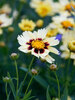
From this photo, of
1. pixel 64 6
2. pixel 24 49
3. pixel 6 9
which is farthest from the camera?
pixel 6 9

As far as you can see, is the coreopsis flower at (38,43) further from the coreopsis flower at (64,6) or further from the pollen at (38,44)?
the coreopsis flower at (64,6)

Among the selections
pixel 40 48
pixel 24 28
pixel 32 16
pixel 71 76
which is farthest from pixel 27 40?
pixel 32 16

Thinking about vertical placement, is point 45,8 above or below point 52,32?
above

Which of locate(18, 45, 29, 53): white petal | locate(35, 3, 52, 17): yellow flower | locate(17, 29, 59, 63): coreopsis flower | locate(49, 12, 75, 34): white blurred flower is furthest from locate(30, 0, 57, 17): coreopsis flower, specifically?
locate(18, 45, 29, 53): white petal

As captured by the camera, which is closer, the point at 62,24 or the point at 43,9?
the point at 62,24

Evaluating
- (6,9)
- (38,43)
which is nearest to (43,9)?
(6,9)

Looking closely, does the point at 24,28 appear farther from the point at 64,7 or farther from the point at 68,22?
the point at 64,7

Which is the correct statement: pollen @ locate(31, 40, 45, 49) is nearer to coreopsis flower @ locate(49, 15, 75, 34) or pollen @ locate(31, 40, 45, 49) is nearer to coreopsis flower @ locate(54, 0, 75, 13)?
coreopsis flower @ locate(49, 15, 75, 34)

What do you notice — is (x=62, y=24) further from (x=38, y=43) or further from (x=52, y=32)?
(x=38, y=43)
